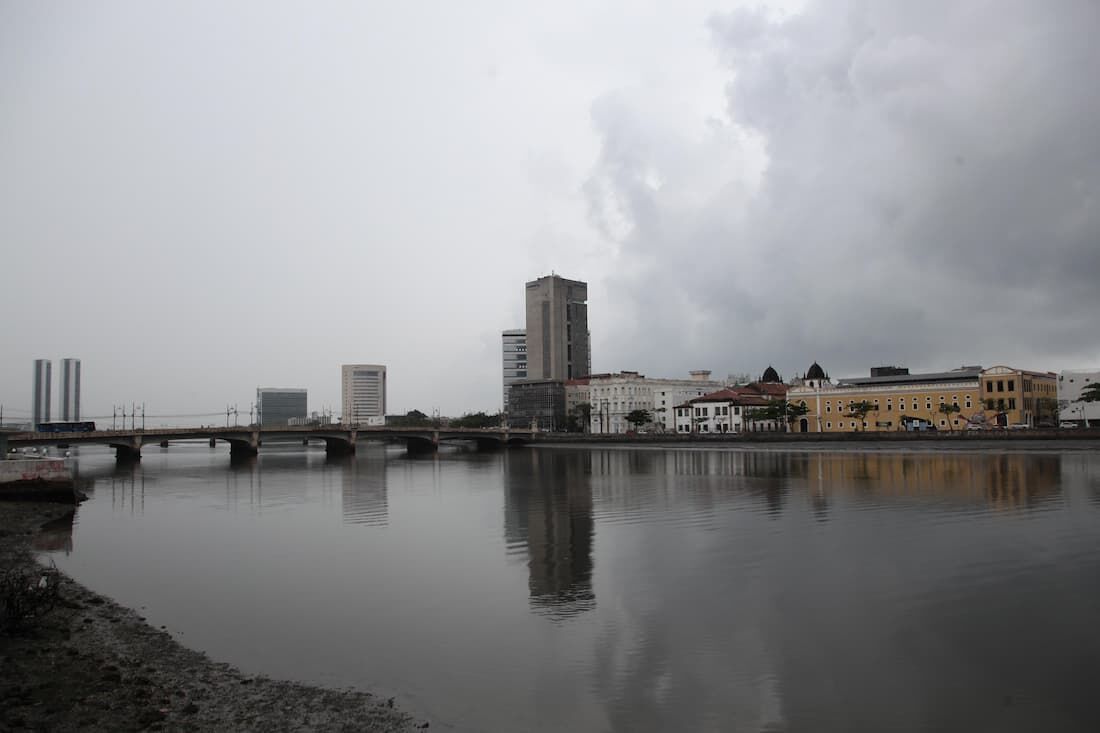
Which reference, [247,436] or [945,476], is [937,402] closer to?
[945,476]

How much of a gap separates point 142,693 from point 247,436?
9788 centimetres

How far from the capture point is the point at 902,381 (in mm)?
121812

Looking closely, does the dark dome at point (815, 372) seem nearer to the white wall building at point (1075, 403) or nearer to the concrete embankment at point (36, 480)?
the white wall building at point (1075, 403)

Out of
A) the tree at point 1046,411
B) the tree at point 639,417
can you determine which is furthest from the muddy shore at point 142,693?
the tree at point 639,417

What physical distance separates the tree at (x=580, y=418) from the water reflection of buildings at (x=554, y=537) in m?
107

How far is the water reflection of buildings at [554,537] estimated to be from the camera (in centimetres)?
1972

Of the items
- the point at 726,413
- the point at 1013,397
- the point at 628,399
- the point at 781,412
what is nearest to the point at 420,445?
the point at 628,399

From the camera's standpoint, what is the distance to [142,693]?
39.4 ft

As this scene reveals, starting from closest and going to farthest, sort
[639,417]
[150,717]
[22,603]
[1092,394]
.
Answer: [150,717] → [22,603] → [1092,394] → [639,417]

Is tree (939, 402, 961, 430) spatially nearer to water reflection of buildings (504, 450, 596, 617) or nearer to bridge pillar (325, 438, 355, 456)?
water reflection of buildings (504, 450, 596, 617)

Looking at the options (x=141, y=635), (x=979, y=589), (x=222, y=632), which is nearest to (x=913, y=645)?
(x=979, y=589)

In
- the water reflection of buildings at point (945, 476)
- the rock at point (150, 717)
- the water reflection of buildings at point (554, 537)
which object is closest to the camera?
the rock at point (150, 717)

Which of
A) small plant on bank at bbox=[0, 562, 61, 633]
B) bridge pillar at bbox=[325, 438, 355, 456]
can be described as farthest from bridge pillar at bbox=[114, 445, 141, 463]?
small plant on bank at bbox=[0, 562, 61, 633]

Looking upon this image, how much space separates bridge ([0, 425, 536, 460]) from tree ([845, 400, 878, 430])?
55.2 m
